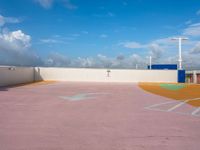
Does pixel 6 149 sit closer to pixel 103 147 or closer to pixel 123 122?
pixel 103 147

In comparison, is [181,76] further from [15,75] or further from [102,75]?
[15,75]

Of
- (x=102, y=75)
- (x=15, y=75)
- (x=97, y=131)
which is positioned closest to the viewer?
(x=97, y=131)

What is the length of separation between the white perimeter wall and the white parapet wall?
7.95 ft

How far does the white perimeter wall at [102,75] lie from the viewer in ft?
96.1

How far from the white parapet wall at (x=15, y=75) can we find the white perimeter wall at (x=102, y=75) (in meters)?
2.42

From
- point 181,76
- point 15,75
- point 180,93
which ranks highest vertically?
point 15,75

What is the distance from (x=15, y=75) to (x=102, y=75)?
11193mm

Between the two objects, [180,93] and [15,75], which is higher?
[15,75]

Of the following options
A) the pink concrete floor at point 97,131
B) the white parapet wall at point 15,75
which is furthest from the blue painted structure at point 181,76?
the pink concrete floor at point 97,131

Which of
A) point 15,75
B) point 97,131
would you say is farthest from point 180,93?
point 15,75

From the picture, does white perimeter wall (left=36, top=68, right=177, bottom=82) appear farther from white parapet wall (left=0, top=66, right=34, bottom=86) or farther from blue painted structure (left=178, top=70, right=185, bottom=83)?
→ white parapet wall (left=0, top=66, right=34, bottom=86)

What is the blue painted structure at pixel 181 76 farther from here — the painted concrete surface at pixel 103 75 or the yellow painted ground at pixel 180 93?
the yellow painted ground at pixel 180 93

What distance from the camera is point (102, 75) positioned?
29.3 meters

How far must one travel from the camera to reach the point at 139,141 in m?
4.89
